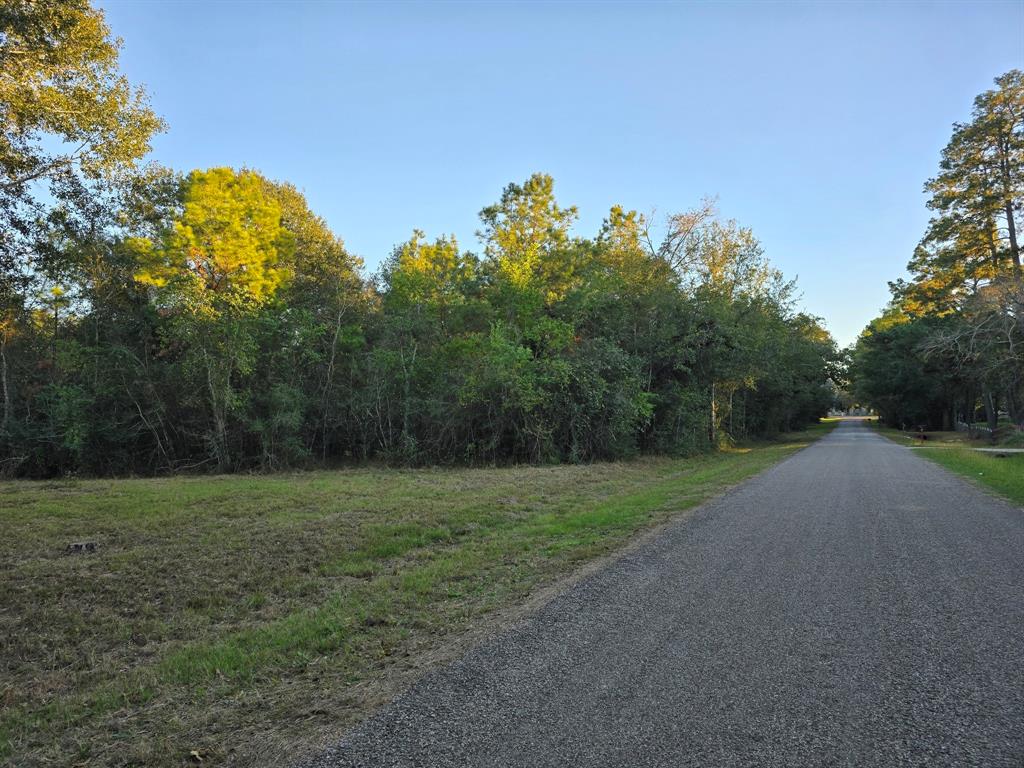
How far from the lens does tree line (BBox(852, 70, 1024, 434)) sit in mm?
22375

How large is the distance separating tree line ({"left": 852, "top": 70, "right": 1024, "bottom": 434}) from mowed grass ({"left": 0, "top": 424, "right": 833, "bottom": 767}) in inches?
740

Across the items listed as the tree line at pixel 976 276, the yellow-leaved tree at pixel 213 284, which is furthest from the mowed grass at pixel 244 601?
the tree line at pixel 976 276

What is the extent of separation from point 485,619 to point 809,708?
8.12ft

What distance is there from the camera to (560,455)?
750 inches

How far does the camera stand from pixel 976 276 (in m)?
31.8

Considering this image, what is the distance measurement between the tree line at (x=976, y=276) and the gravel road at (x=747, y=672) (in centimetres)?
2063

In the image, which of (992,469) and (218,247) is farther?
(218,247)

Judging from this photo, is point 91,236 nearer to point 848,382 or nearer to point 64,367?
point 64,367

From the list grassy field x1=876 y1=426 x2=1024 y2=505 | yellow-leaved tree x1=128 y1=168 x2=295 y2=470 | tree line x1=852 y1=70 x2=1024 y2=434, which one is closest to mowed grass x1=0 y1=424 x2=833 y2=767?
grassy field x1=876 y1=426 x2=1024 y2=505

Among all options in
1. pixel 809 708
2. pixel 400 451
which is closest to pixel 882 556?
pixel 809 708

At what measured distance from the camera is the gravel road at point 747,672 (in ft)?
8.87

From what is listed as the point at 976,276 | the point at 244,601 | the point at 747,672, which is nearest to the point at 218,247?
the point at 244,601

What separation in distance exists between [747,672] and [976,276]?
38.3 m

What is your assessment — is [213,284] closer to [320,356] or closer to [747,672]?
[320,356]
